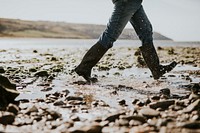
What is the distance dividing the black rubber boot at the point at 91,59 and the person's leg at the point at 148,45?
2.75 feet

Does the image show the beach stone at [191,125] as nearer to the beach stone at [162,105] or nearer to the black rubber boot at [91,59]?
the beach stone at [162,105]

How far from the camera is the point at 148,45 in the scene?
6176 millimetres

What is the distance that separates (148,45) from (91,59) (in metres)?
1.17

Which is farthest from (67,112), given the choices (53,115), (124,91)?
(124,91)

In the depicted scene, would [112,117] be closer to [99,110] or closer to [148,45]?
[99,110]

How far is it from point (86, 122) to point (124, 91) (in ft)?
7.01

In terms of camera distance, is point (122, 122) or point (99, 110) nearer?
point (122, 122)

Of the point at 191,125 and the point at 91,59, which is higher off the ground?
the point at 91,59

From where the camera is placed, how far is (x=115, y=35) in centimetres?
595

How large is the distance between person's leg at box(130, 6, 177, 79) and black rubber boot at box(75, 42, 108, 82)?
2.75 ft

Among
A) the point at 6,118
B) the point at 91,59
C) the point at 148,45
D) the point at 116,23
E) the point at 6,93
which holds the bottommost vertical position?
the point at 6,118

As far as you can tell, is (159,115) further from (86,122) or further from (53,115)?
(53,115)

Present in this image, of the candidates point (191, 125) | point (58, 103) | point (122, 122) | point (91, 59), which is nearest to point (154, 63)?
point (91, 59)

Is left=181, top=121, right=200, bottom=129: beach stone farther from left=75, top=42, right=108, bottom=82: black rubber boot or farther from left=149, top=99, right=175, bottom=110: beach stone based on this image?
left=75, top=42, right=108, bottom=82: black rubber boot
